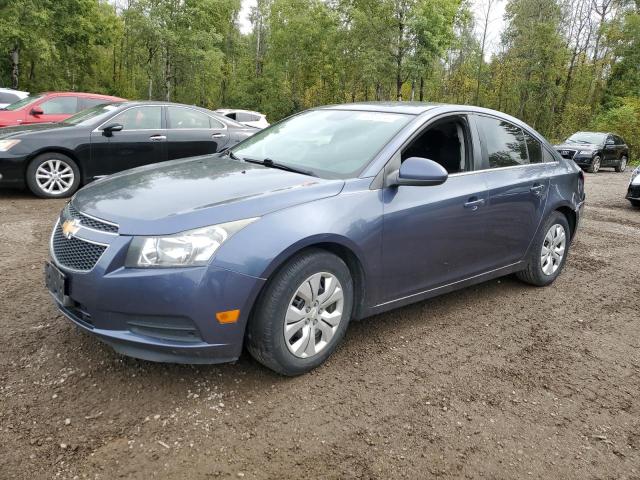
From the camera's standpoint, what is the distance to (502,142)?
168 inches

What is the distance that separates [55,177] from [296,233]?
19.6 ft

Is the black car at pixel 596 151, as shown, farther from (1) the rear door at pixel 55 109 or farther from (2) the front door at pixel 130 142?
(1) the rear door at pixel 55 109

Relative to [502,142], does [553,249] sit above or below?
below

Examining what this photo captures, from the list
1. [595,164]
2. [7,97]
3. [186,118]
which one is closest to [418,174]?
[186,118]

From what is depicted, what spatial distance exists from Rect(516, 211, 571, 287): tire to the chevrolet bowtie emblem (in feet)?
11.8

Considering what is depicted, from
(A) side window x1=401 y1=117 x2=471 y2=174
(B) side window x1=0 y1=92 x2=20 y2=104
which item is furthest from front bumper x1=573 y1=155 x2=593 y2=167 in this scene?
(B) side window x1=0 y1=92 x2=20 y2=104

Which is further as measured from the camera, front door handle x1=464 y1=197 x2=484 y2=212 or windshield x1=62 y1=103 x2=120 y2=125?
windshield x1=62 y1=103 x2=120 y2=125

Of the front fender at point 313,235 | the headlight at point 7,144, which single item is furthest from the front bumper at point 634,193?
the headlight at point 7,144

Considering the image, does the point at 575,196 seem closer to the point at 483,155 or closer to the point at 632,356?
the point at 483,155

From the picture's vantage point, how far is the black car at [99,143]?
7121mm

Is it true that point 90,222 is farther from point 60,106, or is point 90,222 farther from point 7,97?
point 7,97

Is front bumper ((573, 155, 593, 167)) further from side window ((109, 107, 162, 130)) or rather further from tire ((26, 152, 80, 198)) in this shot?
tire ((26, 152, 80, 198))

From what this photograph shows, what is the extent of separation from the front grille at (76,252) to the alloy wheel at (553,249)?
373 cm

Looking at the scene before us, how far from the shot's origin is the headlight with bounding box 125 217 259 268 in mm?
2537
